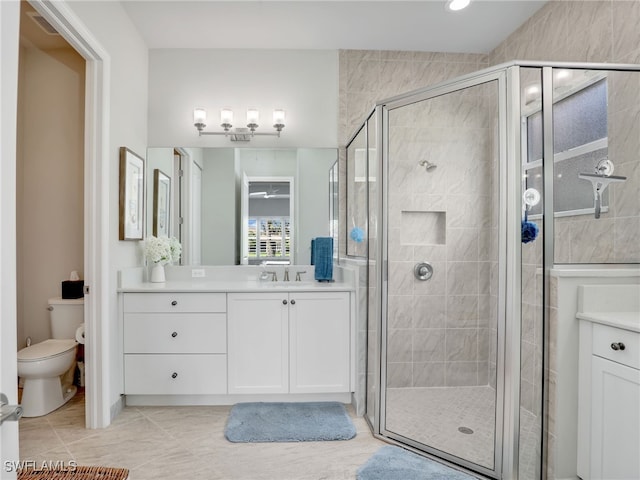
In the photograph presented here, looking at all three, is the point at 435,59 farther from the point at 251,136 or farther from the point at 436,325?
the point at 436,325

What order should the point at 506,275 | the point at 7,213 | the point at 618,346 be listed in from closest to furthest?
1. the point at 7,213
2. the point at 618,346
3. the point at 506,275

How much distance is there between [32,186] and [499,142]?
132 inches

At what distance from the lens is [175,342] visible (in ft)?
8.44

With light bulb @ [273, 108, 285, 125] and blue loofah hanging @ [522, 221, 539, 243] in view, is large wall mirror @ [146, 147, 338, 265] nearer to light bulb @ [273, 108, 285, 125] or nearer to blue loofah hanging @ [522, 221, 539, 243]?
light bulb @ [273, 108, 285, 125]

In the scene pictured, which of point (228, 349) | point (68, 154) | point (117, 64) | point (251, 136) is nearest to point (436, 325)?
point (228, 349)

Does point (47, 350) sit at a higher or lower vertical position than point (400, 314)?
lower

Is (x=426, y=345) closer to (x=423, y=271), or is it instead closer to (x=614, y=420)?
(x=423, y=271)

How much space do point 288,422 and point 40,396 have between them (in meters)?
1.62

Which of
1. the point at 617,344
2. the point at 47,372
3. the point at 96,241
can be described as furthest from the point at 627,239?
the point at 47,372

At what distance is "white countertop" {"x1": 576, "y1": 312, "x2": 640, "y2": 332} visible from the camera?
152 cm

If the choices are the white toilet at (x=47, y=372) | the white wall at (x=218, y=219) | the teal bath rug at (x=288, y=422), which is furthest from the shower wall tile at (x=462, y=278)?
the white toilet at (x=47, y=372)

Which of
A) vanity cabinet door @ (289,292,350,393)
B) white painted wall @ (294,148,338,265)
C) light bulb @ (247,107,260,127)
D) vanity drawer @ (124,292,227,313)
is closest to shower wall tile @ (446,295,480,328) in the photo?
vanity cabinet door @ (289,292,350,393)

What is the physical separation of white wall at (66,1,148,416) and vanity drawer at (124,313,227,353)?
4.0 inches

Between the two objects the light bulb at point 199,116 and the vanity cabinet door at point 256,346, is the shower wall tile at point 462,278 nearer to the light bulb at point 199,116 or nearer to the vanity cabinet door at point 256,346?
the vanity cabinet door at point 256,346
